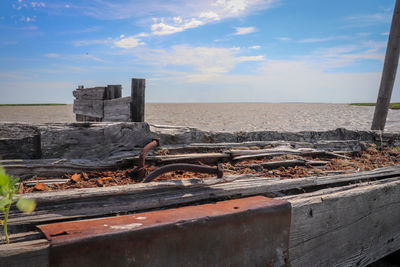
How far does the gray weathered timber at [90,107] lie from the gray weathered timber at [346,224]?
486cm

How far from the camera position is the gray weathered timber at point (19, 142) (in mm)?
2092

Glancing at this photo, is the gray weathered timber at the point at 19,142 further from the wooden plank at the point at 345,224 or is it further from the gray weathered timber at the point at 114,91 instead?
the gray weathered timber at the point at 114,91

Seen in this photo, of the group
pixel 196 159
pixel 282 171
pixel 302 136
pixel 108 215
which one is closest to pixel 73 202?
pixel 108 215

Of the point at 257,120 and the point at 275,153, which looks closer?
the point at 275,153

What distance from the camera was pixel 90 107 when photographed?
638 cm

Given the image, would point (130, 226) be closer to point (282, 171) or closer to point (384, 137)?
point (282, 171)

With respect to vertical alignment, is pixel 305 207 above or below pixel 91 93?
below

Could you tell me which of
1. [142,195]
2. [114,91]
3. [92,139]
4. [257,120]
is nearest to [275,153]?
[142,195]

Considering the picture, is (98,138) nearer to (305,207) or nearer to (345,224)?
(305,207)

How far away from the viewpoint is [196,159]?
2.47 metres

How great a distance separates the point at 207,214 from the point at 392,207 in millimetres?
1889

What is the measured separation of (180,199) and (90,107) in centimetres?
542

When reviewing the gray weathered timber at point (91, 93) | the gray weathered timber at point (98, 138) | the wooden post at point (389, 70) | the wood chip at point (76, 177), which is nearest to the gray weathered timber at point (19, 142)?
the gray weathered timber at point (98, 138)

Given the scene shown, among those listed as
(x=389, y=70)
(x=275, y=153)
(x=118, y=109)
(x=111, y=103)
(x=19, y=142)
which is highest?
(x=389, y=70)
